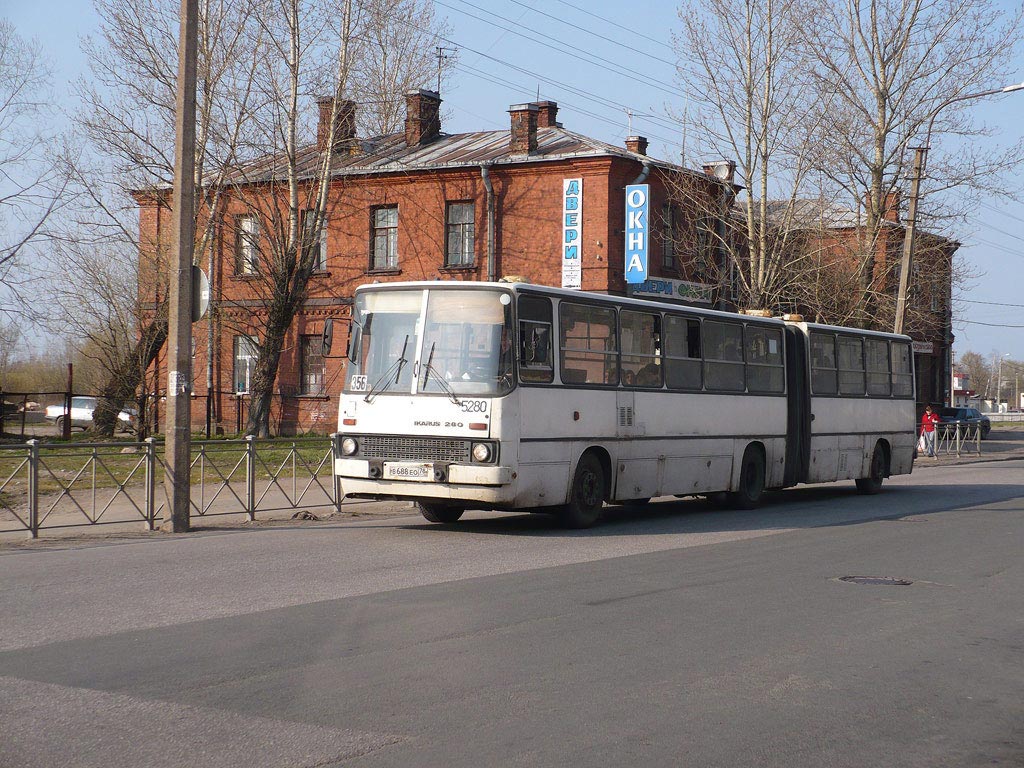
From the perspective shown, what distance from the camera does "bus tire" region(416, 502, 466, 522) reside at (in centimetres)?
1577

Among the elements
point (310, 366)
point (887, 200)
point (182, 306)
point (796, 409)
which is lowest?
point (796, 409)

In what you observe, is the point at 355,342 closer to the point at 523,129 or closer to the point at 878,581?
the point at 878,581

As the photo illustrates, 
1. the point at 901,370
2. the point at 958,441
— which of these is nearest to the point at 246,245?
the point at 901,370

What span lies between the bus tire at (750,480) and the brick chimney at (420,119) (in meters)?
25.9

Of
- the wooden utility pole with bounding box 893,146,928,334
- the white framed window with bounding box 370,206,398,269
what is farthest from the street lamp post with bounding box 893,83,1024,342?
the white framed window with bounding box 370,206,398,269

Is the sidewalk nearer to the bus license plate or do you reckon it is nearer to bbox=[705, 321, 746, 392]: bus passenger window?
bbox=[705, 321, 746, 392]: bus passenger window

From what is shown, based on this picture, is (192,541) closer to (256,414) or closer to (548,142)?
(256,414)

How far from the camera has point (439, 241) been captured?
3866 cm

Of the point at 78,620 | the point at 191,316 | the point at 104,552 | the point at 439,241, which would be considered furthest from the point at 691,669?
the point at 439,241

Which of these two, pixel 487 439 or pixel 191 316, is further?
pixel 191 316

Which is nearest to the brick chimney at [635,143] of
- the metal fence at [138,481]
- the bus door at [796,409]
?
the bus door at [796,409]

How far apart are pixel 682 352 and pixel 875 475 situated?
7.47 meters

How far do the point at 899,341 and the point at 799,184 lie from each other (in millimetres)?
11863

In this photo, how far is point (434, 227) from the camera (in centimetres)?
3881
